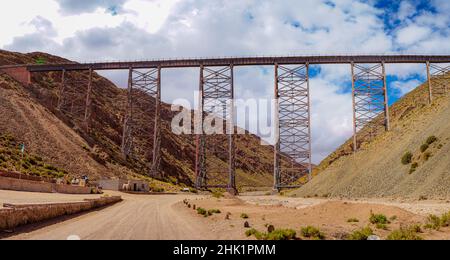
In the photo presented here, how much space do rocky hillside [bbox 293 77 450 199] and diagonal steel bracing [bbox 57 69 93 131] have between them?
106ft

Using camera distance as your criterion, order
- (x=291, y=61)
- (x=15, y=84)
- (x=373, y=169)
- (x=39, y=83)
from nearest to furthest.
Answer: (x=373, y=169) < (x=291, y=61) < (x=15, y=84) < (x=39, y=83)

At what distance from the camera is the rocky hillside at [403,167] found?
2377 cm

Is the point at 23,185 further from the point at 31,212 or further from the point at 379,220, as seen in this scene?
the point at 379,220

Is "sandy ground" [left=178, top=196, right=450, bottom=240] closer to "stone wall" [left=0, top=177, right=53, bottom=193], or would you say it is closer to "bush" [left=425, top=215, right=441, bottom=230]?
"bush" [left=425, top=215, right=441, bottom=230]

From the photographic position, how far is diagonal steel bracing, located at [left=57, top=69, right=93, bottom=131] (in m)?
56.2

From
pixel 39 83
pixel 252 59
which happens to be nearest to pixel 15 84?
pixel 39 83

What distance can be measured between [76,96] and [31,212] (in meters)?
65.3

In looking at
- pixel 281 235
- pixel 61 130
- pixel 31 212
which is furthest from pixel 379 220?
pixel 61 130

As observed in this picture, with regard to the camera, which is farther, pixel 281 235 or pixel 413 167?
pixel 413 167

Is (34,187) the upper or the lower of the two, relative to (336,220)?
upper

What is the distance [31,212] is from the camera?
12539 millimetres
